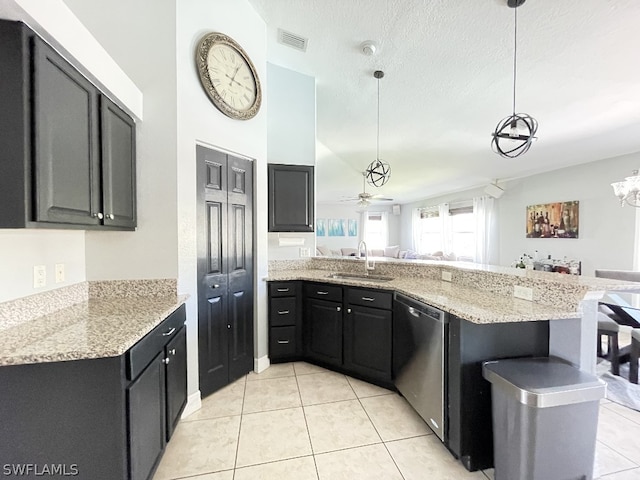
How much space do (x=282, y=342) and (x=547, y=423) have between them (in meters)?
2.12

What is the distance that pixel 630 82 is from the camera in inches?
106

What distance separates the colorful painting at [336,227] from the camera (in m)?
10.6

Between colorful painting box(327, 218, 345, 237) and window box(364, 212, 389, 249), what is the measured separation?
1.03m

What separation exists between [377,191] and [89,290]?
25.8 feet

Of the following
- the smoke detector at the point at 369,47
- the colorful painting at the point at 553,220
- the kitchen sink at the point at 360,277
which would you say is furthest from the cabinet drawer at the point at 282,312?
the colorful painting at the point at 553,220

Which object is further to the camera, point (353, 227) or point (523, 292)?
point (353, 227)

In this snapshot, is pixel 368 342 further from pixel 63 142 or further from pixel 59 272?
pixel 63 142

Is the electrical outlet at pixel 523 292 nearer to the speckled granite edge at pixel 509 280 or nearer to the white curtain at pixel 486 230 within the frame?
the speckled granite edge at pixel 509 280

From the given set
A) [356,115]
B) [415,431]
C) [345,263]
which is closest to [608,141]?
[356,115]

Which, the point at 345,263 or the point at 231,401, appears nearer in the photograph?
the point at 231,401

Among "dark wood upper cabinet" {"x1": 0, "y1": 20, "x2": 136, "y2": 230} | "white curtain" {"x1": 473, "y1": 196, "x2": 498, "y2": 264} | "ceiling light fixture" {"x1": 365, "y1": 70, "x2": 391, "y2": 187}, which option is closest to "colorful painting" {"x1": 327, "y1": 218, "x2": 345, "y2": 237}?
"white curtain" {"x1": 473, "y1": 196, "x2": 498, "y2": 264}

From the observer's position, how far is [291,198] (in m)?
3.09

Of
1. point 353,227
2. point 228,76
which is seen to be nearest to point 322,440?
point 228,76

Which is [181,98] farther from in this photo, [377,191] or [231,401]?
[377,191]
